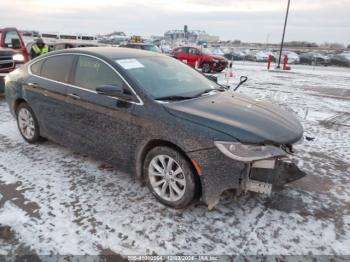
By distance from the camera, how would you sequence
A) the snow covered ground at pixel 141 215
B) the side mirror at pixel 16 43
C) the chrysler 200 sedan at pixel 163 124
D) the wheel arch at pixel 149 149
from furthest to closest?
1. the side mirror at pixel 16 43
2. the wheel arch at pixel 149 149
3. the chrysler 200 sedan at pixel 163 124
4. the snow covered ground at pixel 141 215

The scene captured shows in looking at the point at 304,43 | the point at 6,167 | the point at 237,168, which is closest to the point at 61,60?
the point at 6,167

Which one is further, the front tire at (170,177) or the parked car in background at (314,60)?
the parked car in background at (314,60)

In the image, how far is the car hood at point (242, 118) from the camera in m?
2.73

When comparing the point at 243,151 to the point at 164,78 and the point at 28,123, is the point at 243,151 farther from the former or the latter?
the point at 28,123

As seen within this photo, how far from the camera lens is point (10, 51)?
7.84 m

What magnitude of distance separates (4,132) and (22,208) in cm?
291

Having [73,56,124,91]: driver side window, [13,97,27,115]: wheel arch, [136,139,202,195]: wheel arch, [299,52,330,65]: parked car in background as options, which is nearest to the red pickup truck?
[13,97,27,115]: wheel arch

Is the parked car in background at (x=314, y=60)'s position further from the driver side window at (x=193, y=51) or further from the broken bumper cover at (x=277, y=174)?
the broken bumper cover at (x=277, y=174)

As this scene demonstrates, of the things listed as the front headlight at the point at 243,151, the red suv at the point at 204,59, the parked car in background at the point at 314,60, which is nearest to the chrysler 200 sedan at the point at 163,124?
the front headlight at the point at 243,151

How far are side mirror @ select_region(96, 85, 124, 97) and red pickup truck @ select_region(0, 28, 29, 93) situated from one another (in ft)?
17.3

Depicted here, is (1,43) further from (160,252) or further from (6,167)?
(160,252)

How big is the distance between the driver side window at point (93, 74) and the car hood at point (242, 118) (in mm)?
858

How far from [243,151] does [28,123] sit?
3.69 m

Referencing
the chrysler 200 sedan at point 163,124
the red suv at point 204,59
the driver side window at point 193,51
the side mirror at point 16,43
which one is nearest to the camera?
the chrysler 200 sedan at point 163,124
